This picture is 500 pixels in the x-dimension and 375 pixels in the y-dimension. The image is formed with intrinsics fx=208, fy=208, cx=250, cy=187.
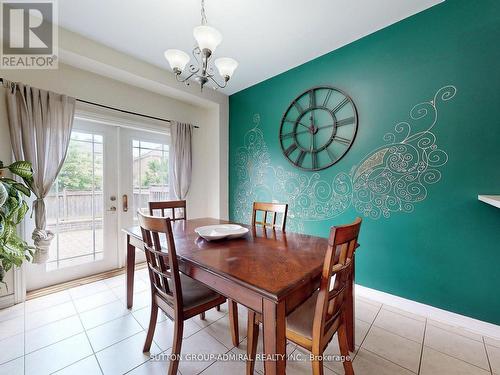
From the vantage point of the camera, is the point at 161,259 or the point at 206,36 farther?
the point at 206,36

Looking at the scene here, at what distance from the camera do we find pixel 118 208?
2822mm

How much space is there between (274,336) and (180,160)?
2932mm

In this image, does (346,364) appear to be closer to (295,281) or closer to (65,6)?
(295,281)

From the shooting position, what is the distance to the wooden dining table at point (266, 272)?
84 cm

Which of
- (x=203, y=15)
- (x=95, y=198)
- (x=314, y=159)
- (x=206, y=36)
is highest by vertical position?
(x=203, y=15)

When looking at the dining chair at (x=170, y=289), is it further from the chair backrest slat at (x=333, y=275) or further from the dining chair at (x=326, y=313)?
the chair backrest slat at (x=333, y=275)

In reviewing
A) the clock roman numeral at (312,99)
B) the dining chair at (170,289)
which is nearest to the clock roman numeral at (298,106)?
the clock roman numeral at (312,99)

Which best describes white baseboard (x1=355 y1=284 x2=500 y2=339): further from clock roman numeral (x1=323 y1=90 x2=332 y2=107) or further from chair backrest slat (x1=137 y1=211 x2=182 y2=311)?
clock roman numeral (x1=323 y1=90 x2=332 y2=107)

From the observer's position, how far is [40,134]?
81.4 inches

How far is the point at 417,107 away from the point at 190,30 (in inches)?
90.3

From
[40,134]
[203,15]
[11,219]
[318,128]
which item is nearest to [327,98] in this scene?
[318,128]

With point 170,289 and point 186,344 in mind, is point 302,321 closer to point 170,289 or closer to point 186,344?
point 170,289

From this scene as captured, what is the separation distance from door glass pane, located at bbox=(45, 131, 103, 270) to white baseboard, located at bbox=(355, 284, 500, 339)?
3.25m

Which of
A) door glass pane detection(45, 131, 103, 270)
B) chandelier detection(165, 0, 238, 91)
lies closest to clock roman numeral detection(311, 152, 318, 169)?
chandelier detection(165, 0, 238, 91)
